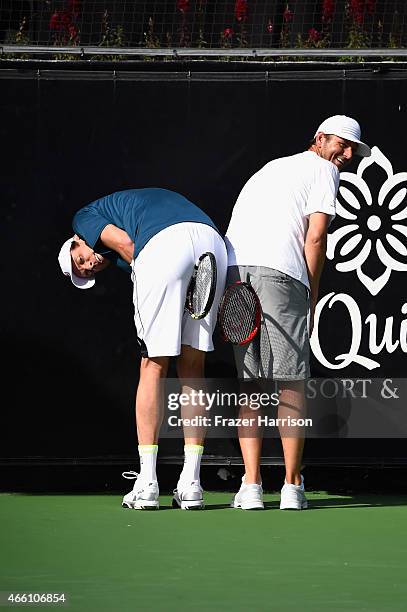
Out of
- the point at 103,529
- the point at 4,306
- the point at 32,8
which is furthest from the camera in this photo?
the point at 32,8

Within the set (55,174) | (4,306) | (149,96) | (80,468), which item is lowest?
(80,468)

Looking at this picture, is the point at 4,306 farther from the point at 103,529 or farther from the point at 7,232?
the point at 103,529

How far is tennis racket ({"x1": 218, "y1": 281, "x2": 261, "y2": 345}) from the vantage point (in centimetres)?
507

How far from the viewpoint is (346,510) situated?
17.1ft

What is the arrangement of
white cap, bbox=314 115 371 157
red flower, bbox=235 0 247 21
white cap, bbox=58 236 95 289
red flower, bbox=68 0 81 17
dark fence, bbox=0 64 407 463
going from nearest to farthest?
white cap, bbox=314 115 371 157 → white cap, bbox=58 236 95 289 → dark fence, bbox=0 64 407 463 → red flower, bbox=68 0 81 17 → red flower, bbox=235 0 247 21

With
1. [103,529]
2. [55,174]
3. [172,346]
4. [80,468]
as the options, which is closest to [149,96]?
[55,174]

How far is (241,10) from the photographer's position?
6785mm

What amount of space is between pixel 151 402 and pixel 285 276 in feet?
2.49

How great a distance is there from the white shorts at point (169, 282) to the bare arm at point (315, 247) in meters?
0.36

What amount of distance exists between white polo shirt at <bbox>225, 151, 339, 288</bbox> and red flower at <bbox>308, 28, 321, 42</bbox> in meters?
1.49

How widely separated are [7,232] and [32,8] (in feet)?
5.09

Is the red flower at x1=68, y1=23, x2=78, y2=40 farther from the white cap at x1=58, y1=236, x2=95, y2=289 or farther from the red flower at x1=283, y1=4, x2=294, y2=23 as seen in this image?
the white cap at x1=58, y1=236, x2=95, y2=289

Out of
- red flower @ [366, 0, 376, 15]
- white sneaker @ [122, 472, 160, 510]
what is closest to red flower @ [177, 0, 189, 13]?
red flower @ [366, 0, 376, 15]

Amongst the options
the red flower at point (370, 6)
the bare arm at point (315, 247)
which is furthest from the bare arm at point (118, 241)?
the red flower at point (370, 6)
